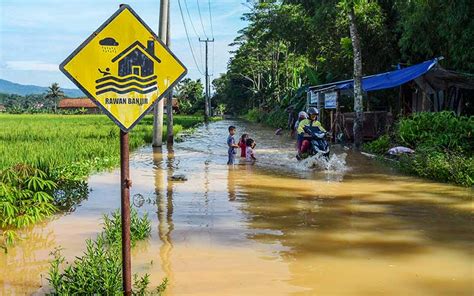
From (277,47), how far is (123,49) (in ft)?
151

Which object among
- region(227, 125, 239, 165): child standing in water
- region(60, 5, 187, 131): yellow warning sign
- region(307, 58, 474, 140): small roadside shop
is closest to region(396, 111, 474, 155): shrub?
region(307, 58, 474, 140): small roadside shop

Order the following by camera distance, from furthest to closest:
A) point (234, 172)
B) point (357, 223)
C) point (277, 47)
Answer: point (277, 47)
point (234, 172)
point (357, 223)

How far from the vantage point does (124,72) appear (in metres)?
3.59

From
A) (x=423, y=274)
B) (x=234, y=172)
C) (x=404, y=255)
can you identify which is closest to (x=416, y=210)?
(x=404, y=255)

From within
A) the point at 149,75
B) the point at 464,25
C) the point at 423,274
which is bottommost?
the point at 423,274

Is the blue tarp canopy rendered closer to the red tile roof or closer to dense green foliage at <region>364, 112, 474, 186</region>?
dense green foliage at <region>364, 112, 474, 186</region>

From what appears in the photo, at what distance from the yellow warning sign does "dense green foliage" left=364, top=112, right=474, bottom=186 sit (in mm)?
7640

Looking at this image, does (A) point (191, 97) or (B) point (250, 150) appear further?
(A) point (191, 97)

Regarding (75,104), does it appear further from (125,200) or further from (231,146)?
(125,200)

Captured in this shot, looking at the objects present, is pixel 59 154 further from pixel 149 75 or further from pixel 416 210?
pixel 149 75

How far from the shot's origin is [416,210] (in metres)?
7.61

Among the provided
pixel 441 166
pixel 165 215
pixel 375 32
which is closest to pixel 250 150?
pixel 441 166

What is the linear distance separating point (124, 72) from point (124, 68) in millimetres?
28

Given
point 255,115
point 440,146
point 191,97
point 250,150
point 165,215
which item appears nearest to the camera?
point 165,215
